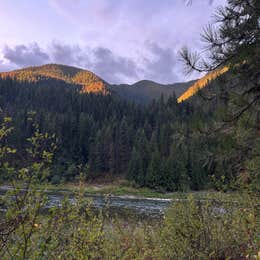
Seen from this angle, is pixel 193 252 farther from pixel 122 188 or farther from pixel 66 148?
pixel 66 148

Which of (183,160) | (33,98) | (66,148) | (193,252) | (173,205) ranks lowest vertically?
(193,252)


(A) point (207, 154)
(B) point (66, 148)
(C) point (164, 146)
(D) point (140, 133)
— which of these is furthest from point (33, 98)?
(A) point (207, 154)

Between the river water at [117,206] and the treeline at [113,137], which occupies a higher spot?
the treeline at [113,137]

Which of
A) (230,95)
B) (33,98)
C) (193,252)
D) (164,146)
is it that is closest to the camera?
(193,252)

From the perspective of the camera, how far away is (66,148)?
10294 centimetres

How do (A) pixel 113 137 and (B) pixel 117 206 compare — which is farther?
(A) pixel 113 137

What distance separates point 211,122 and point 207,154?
68 centimetres

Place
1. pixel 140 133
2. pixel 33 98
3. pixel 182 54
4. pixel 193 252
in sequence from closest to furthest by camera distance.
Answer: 1. pixel 193 252
2. pixel 182 54
3. pixel 140 133
4. pixel 33 98

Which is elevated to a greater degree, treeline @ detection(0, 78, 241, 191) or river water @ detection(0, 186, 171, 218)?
treeline @ detection(0, 78, 241, 191)

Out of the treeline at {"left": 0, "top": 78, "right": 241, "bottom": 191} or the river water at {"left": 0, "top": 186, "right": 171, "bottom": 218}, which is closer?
the river water at {"left": 0, "top": 186, "right": 171, "bottom": 218}

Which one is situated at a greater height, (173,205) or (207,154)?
(207,154)

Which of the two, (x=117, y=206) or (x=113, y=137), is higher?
(x=113, y=137)

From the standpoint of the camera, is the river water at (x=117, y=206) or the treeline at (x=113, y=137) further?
the treeline at (x=113, y=137)

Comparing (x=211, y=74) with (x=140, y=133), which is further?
(x=140, y=133)
